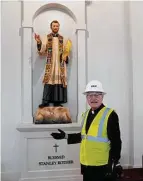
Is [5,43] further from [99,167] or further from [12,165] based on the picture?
[99,167]

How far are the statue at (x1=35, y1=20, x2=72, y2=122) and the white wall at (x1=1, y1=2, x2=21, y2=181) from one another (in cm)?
33

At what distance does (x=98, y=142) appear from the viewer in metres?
1.79

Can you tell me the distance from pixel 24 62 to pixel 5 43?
365 mm

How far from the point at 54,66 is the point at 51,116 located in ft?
1.95

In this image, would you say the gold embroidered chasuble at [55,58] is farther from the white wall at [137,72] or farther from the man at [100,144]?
the man at [100,144]

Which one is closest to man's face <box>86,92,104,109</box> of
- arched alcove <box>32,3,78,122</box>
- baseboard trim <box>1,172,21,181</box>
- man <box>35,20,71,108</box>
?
man <box>35,20,71,108</box>

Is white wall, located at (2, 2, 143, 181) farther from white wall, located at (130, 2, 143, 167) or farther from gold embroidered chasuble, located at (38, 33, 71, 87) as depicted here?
gold embroidered chasuble, located at (38, 33, 71, 87)

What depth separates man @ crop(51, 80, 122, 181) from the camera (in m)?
1.75

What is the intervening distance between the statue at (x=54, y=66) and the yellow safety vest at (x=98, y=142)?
1.31 metres

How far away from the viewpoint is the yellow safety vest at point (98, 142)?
1.78 m

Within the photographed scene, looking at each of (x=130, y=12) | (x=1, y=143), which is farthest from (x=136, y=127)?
(x=1, y=143)

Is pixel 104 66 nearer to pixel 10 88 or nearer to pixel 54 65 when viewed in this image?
pixel 54 65

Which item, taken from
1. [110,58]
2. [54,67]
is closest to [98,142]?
[54,67]

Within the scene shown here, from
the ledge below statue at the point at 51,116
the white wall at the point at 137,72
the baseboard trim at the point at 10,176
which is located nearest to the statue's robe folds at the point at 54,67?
the ledge below statue at the point at 51,116
